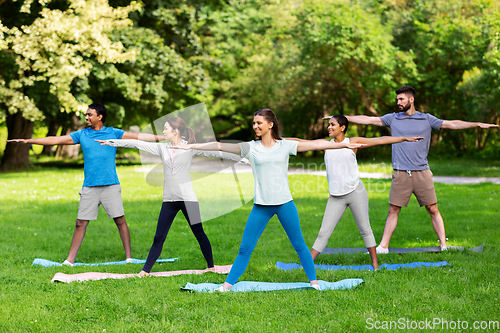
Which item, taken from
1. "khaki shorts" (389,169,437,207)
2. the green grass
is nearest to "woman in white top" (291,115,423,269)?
the green grass

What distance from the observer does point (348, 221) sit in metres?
10.5

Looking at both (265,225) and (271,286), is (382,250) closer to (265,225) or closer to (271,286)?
(271,286)

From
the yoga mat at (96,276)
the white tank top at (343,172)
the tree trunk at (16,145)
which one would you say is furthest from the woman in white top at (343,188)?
the tree trunk at (16,145)

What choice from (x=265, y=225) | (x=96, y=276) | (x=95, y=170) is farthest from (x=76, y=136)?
(x=265, y=225)

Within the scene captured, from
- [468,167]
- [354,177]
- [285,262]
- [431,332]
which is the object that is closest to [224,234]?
[285,262]

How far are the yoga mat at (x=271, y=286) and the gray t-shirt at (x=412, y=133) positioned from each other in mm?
2511

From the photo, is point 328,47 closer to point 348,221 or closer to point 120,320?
point 348,221

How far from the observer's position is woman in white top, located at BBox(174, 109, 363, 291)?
17.3ft

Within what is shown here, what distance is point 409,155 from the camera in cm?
743

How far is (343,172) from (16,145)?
76.4 feet

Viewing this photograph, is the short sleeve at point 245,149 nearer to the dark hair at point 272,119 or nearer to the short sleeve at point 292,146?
the dark hair at point 272,119

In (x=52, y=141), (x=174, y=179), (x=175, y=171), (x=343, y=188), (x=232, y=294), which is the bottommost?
(x=232, y=294)

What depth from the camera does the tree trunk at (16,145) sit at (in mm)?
24328

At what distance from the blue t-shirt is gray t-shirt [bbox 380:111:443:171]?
4.24 m
